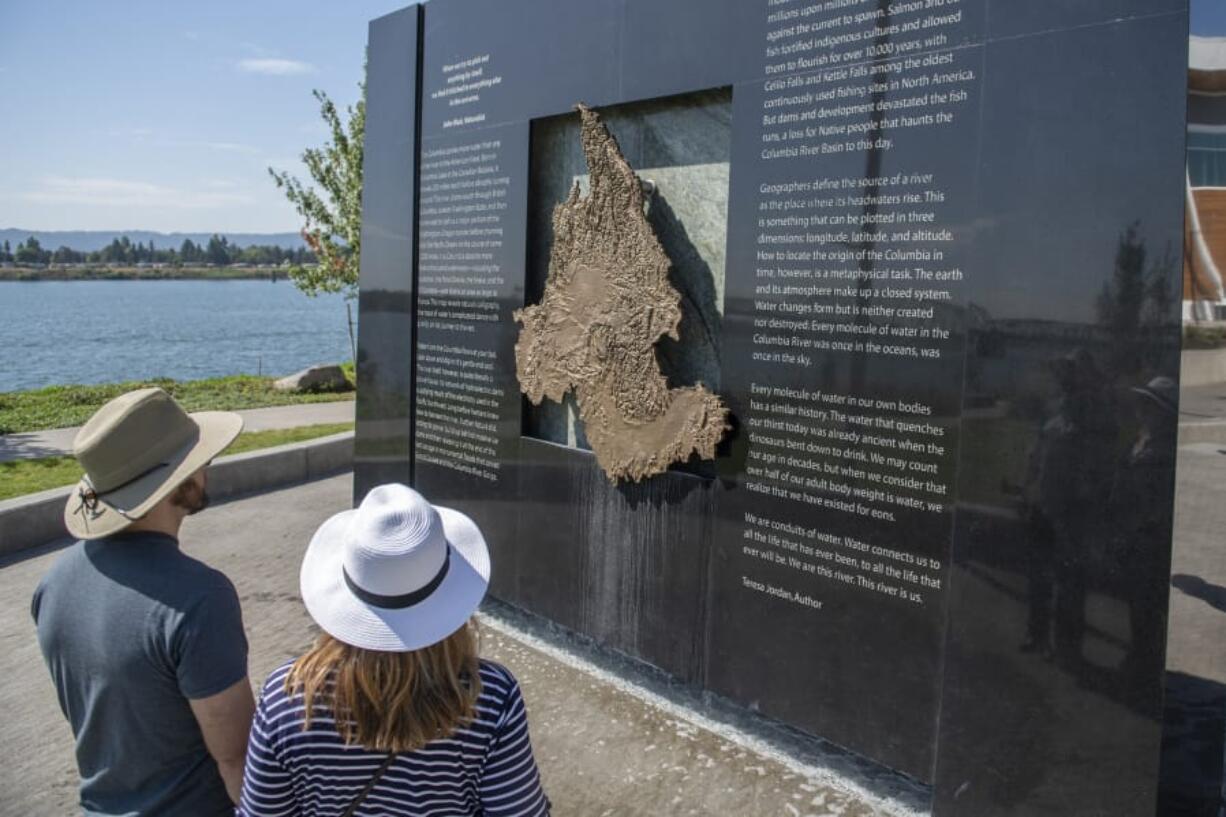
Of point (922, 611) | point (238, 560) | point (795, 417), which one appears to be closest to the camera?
point (922, 611)

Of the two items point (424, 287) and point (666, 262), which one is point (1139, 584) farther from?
point (424, 287)

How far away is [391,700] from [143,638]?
781mm

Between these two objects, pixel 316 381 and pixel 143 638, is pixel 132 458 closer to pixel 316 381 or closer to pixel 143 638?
pixel 143 638

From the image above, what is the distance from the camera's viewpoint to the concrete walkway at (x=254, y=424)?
38.3 feet

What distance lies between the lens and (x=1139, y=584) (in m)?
3.29

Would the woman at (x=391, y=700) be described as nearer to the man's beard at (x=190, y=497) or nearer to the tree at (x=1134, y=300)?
the man's beard at (x=190, y=497)

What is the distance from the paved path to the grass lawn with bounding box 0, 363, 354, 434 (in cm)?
948

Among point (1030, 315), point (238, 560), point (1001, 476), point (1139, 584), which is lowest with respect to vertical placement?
point (238, 560)

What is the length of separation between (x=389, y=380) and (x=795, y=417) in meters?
3.87

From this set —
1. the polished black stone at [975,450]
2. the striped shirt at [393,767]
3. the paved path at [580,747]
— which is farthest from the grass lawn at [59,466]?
the striped shirt at [393,767]

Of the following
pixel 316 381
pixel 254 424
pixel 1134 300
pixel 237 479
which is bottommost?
pixel 237 479

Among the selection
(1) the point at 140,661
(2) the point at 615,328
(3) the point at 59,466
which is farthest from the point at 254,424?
(1) the point at 140,661

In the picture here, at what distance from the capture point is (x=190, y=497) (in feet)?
8.40

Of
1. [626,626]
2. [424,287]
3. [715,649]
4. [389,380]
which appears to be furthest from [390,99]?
[715,649]
